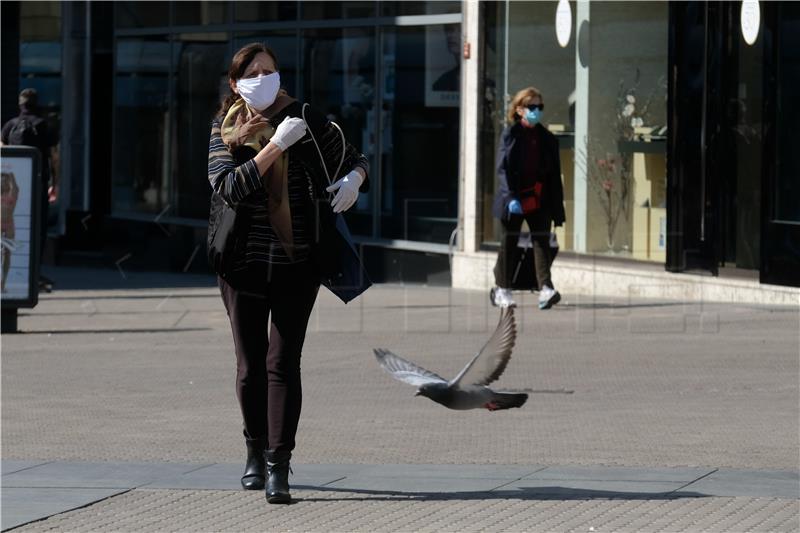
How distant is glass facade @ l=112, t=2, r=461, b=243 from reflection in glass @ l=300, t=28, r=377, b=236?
1cm

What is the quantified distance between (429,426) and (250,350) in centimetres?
201

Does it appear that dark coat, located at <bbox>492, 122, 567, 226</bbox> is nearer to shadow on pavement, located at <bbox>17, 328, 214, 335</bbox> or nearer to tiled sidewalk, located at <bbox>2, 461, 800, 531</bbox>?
shadow on pavement, located at <bbox>17, 328, 214, 335</bbox>

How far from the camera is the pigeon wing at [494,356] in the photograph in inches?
245

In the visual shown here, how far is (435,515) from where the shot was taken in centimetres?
570

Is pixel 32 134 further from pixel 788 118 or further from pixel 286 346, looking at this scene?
pixel 286 346

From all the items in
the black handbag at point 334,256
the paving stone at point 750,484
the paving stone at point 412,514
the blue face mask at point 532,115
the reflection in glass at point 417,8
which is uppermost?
the reflection in glass at point 417,8

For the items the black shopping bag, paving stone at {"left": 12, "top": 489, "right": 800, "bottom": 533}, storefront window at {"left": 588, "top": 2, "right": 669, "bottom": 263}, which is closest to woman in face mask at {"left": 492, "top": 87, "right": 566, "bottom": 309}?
the black shopping bag

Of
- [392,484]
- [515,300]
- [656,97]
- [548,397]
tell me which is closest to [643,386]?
[548,397]

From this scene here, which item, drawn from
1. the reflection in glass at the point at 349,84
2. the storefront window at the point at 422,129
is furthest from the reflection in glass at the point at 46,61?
the storefront window at the point at 422,129

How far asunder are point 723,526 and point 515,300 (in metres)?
8.57

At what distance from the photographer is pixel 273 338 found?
6.08 metres

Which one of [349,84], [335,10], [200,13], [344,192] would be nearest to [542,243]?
[349,84]

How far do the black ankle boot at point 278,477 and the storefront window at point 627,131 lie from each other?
356 inches

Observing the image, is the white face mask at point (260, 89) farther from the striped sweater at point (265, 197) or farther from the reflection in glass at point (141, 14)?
the reflection in glass at point (141, 14)
